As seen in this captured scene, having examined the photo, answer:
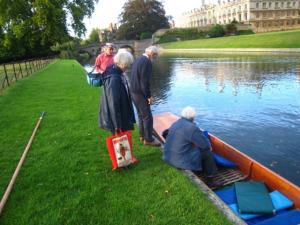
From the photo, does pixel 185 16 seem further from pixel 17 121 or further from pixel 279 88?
pixel 17 121

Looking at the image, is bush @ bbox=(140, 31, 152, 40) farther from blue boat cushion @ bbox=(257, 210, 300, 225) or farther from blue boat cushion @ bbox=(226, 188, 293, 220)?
blue boat cushion @ bbox=(257, 210, 300, 225)

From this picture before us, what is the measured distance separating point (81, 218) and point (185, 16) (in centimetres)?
14930

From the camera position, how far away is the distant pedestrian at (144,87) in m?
5.82

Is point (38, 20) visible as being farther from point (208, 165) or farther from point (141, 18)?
point (141, 18)

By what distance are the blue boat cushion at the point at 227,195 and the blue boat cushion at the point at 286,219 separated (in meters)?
0.73

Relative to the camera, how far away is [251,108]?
493 inches

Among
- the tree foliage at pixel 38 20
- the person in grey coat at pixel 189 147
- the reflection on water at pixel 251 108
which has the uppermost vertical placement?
the tree foliage at pixel 38 20

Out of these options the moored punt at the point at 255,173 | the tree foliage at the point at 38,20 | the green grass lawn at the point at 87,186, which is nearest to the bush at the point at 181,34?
the tree foliage at the point at 38,20

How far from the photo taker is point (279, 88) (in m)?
16.3

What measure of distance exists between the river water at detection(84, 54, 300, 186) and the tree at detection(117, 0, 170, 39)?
77609 millimetres

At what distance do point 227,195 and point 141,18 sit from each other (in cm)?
9641

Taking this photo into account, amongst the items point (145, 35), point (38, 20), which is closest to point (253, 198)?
point (38, 20)

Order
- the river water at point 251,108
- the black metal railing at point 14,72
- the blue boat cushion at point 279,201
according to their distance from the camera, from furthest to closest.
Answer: the black metal railing at point 14,72
the river water at point 251,108
the blue boat cushion at point 279,201

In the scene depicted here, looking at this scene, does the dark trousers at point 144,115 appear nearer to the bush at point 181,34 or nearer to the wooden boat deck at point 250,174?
the wooden boat deck at point 250,174
